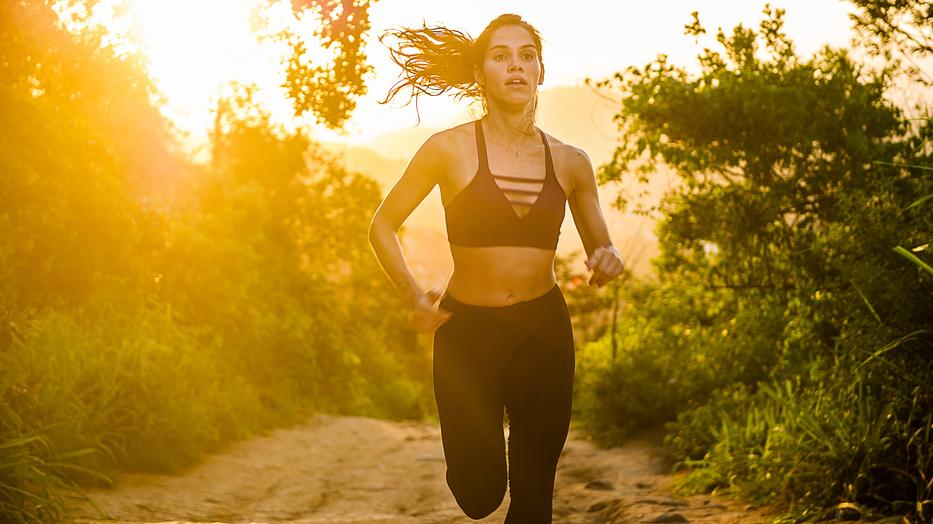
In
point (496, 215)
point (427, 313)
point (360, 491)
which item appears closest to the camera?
point (427, 313)

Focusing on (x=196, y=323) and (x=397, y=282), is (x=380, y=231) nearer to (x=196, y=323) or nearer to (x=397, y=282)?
(x=397, y=282)

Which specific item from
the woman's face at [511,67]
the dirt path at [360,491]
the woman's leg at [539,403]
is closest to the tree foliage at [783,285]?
the dirt path at [360,491]

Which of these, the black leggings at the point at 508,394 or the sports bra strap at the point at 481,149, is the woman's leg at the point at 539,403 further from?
the sports bra strap at the point at 481,149

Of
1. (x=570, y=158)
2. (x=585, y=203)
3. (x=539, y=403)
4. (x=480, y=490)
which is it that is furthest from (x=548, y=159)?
(x=480, y=490)

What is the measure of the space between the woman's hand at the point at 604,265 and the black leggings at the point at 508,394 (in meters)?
0.33

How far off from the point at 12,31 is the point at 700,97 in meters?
5.75

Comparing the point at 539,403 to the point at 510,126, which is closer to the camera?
the point at 539,403

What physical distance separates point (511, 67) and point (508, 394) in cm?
133

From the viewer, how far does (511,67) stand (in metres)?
4.11

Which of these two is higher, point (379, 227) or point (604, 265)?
point (379, 227)

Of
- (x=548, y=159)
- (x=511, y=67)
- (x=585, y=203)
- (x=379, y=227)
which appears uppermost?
(x=511, y=67)

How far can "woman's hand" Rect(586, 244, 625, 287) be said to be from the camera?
371 centimetres

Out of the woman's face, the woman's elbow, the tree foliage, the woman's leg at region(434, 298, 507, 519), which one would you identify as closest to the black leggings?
the woman's leg at region(434, 298, 507, 519)

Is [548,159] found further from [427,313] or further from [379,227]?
[427,313]
